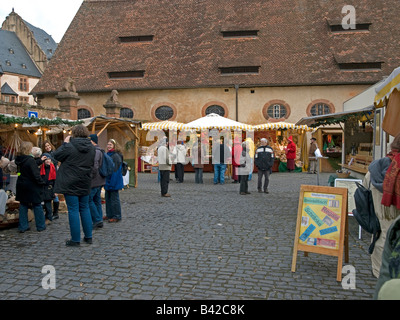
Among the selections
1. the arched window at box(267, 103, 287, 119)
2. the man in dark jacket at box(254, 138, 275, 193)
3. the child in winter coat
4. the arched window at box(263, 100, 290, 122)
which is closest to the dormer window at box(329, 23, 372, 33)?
the arched window at box(263, 100, 290, 122)

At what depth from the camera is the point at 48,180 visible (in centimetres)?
727

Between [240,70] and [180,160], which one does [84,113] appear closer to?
A: [240,70]

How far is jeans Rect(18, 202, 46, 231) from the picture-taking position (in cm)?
678

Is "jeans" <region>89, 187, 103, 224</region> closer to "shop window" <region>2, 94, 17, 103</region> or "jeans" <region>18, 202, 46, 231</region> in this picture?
"jeans" <region>18, 202, 46, 231</region>

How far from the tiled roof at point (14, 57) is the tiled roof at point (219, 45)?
2650 centimetres

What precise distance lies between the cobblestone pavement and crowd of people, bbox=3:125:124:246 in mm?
290

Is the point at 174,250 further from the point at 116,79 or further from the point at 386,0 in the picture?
the point at 386,0

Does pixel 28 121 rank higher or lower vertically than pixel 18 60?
lower

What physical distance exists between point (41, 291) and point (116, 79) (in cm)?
2244

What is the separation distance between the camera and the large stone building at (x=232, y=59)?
23.0 meters

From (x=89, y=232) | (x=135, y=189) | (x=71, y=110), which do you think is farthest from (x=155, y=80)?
(x=89, y=232)

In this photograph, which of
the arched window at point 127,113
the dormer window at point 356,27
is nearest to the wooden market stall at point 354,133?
the dormer window at point 356,27

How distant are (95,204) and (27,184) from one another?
4.11ft

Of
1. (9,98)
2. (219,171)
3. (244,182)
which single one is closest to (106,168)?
(244,182)
